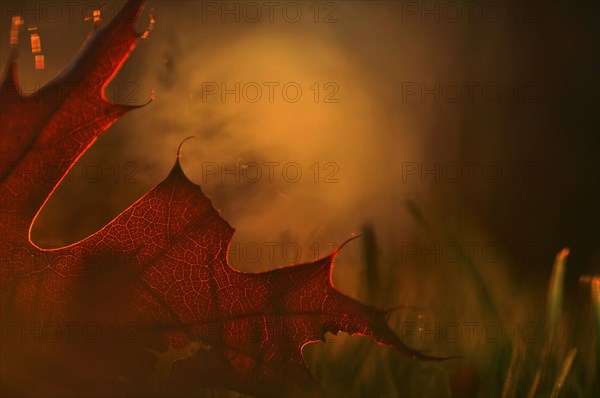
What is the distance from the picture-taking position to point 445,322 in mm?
767

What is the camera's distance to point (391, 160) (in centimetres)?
122

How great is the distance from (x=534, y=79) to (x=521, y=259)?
0.53 m

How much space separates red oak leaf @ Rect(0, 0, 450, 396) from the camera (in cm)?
52

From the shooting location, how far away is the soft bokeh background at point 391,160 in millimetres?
777

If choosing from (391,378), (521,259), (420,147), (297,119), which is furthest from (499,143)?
(391,378)

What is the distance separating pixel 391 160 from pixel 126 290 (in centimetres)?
77

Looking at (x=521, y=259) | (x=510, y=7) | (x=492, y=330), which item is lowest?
(x=521, y=259)

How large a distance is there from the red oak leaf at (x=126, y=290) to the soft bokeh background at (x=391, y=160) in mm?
97

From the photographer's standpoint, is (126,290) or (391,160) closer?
(126,290)

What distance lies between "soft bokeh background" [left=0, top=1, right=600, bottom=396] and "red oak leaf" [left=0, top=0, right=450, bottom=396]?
0.10 meters

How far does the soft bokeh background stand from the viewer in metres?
0.78

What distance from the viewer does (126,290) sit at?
0.54 metres

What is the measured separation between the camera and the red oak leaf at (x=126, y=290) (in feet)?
1.72

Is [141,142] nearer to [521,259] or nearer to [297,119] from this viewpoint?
[297,119]
